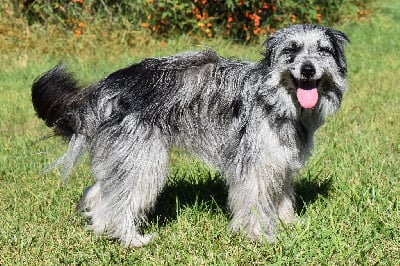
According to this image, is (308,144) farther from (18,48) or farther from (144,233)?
(18,48)

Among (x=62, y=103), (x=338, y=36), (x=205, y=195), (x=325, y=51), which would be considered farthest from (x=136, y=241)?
(x=338, y=36)

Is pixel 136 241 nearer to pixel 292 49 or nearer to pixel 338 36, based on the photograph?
pixel 292 49

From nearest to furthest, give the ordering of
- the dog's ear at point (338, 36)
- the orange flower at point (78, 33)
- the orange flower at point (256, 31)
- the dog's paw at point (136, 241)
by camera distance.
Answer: the dog's ear at point (338, 36), the dog's paw at point (136, 241), the orange flower at point (78, 33), the orange flower at point (256, 31)

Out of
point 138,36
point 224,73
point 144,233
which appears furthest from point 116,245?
point 138,36

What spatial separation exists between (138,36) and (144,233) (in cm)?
634

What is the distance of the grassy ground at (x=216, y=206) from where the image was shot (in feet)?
12.7

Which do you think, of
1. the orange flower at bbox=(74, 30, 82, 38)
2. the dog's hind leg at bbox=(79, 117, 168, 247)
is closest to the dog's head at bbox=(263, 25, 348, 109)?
the dog's hind leg at bbox=(79, 117, 168, 247)

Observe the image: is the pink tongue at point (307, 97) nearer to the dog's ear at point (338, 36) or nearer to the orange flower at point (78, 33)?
the dog's ear at point (338, 36)

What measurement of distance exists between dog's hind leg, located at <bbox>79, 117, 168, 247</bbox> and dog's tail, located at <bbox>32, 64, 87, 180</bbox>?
16cm

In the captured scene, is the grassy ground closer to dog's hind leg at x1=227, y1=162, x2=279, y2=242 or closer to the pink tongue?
dog's hind leg at x1=227, y1=162, x2=279, y2=242

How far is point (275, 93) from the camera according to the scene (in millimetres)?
3738

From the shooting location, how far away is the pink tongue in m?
3.64

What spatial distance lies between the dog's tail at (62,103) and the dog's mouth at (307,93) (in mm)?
1482

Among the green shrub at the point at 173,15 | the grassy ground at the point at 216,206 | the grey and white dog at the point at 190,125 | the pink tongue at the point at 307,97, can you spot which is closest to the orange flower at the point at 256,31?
the green shrub at the point at 173,15
